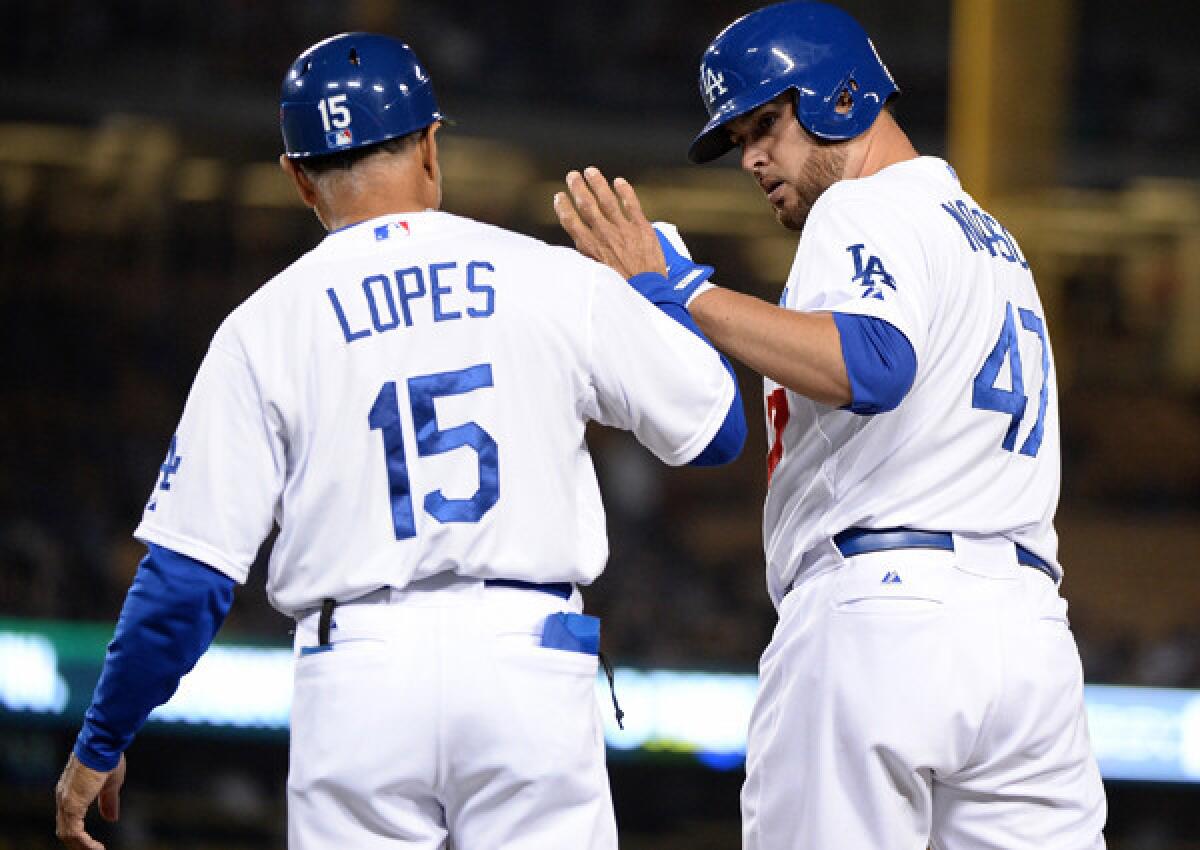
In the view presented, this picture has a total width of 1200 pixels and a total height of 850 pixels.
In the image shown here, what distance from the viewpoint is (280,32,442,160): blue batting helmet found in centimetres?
259

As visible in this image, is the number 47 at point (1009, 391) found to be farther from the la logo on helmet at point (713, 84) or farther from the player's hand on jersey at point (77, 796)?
the player's hand on jersey at point (77, 796)

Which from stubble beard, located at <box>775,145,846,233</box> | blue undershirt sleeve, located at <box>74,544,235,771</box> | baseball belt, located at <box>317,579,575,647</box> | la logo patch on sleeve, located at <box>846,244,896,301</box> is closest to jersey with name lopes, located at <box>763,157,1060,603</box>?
la logo patch on sleeve, located at <box>846,244,896,301</box>

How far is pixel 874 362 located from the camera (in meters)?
2.57

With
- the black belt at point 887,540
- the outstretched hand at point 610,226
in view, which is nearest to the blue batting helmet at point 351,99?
the outstretched hand at point 610,226

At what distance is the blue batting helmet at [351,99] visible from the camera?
2.59m

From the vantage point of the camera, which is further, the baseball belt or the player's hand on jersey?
the player's hand on jersey

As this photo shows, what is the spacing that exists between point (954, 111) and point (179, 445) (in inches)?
281

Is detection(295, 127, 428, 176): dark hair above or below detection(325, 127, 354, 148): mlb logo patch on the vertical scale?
below

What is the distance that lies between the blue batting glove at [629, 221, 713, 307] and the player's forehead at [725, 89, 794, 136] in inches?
10.2

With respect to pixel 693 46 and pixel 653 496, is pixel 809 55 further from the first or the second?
pixel 693 46

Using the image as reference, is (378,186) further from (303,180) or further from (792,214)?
(792,214)

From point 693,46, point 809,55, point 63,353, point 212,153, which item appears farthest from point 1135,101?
point 809,55

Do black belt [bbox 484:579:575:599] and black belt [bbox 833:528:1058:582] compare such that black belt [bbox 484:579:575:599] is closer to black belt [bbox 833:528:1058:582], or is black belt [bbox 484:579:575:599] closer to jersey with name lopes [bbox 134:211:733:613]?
jersey with name lopes [bbox 134:211:733:613]

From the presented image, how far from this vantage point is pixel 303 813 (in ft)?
7.91
